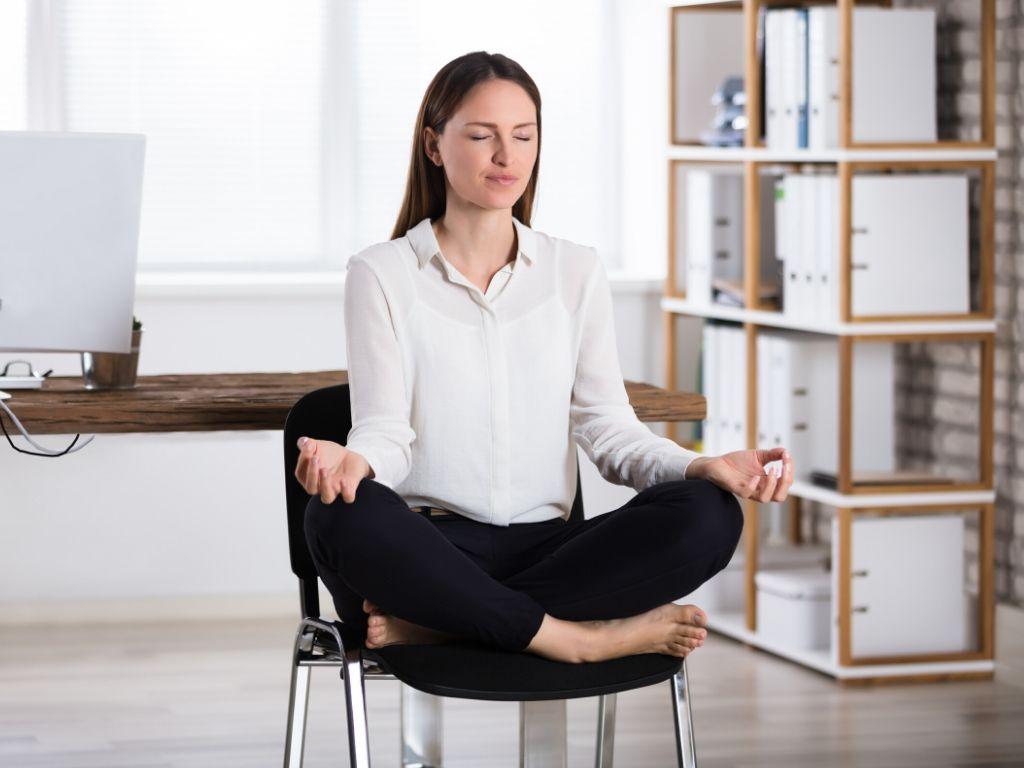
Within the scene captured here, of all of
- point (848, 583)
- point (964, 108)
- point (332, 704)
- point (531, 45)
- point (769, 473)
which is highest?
point (531, 45)

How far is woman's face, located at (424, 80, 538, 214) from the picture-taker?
200cm

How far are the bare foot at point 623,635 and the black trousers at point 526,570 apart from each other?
0.01 m

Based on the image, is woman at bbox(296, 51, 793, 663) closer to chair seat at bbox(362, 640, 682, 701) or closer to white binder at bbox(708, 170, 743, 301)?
→ chair seat at bbox(362, 640, 682, 701)

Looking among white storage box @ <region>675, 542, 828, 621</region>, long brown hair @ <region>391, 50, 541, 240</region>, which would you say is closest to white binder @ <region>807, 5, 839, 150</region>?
white storage box @ <region>675, 542, 828, 621</region>

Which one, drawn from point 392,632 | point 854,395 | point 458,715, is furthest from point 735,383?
point 392,632

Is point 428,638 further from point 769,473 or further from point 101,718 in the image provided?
point 101,718

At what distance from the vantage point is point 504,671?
5.75 feet

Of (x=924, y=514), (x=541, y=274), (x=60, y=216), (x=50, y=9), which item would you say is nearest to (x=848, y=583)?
(x=924, y=514)

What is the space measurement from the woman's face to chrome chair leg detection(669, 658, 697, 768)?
63cm

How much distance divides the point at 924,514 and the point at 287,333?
159 cm

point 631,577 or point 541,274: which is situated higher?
point 541,274

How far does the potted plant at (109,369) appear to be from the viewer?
2.40 metres

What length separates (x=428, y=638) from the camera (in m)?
1.85

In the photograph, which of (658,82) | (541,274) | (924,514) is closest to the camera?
(541,274)
